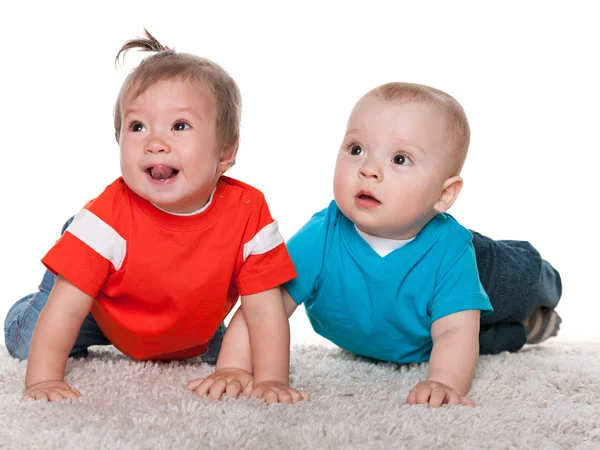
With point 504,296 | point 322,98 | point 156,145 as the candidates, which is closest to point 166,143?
point 156,145

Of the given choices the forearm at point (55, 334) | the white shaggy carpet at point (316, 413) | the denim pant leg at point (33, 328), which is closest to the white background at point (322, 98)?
the denim pant leg at point (33, 328)

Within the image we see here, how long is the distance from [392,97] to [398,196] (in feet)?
0.66

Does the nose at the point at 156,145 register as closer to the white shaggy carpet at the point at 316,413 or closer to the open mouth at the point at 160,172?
the open mouth at the point at 160,172

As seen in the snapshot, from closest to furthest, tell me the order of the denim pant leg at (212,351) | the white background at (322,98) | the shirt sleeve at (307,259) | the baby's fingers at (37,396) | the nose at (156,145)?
the baby's fingers at (37,396), the nose at (156,145), the shirt sleeve at (307,259), the denim pant leg at (212,351), the white background at (322,98)

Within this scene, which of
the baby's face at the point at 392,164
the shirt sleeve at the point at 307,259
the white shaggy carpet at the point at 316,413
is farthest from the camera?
the shirt sleeve at the point at 307,259

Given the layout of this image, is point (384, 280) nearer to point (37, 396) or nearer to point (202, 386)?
point (202, 386)

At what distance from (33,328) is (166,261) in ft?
1.52

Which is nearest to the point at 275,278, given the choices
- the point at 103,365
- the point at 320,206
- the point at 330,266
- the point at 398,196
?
the point at 330,266

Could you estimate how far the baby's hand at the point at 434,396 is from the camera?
147cm

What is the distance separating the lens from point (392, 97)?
5.28ft

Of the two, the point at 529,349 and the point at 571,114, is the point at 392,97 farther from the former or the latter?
the point at 571,114

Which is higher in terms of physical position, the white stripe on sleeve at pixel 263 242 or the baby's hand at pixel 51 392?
the white stripe on sleeve at pixel 263 242

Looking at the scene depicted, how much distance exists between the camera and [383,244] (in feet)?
5.60

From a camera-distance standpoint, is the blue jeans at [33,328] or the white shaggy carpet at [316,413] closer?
the white shaggy carpet at [316,413]
